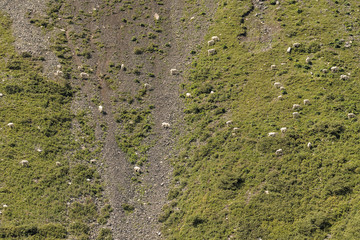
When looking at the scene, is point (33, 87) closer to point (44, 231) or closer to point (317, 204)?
point (44, 231)

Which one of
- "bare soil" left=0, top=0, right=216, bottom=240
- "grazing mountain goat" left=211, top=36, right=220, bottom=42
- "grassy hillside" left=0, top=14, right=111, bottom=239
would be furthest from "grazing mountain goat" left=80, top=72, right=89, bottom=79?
"grazing mountain goat" left=211, top=36, right=220, bottom=42

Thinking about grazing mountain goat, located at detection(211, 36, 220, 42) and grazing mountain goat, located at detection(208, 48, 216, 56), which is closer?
grazing mountain goat, located at detection(208, 48, 216, 56)

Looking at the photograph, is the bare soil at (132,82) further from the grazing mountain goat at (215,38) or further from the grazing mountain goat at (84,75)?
the grazing mountain goat at (215,38)

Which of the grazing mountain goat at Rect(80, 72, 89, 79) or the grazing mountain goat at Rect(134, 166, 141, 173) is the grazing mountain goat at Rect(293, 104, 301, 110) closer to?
the grazing mountain goat at Rect(134, 166, 141, 173)

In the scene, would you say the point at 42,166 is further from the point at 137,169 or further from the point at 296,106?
the point at 296,106

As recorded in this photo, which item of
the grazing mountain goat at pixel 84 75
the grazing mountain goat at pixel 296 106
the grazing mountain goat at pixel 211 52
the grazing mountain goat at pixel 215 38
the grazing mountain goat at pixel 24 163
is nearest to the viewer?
the grazing mountain goat at pixel 24 163

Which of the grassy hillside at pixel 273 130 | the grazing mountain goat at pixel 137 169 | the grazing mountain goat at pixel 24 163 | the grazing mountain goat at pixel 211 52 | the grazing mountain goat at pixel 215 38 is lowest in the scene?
the grazing mountain goat at pixel 137 169

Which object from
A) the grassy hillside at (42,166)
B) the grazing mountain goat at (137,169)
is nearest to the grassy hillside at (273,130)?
the grazing mountain goat at (137,169)

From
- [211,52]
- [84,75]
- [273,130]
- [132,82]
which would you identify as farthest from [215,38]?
[273,130]
